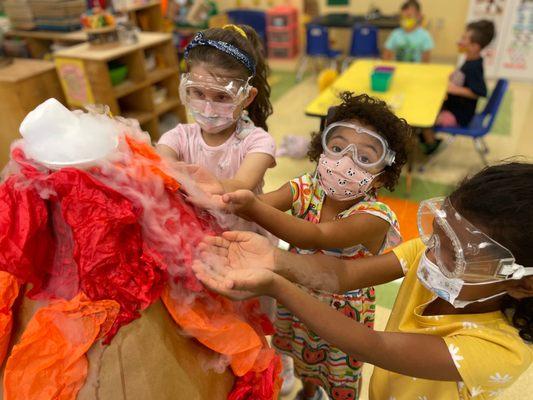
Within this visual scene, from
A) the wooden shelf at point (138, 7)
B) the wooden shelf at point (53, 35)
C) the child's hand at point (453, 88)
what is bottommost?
the child's hand at point (453, 88)

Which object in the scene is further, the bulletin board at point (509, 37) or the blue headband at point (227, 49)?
the bulletin board at point (509, 37)

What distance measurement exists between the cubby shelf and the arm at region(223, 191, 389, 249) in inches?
106

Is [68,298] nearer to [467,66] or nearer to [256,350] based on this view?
[256,350]

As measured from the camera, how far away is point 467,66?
3.62 m

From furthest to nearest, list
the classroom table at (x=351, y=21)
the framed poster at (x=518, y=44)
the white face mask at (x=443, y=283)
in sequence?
the classroom table at (x=351, y=21), the framed poster at (x=518, y=44), the white face mask at (x=443, y=283)

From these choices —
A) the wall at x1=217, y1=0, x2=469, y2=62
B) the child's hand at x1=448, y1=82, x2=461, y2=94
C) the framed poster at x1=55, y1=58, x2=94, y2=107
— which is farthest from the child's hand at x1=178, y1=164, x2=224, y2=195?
the wall at x1=217, y1=0, x2=469, y2=62

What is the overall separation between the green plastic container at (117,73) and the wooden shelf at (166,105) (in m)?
0.40

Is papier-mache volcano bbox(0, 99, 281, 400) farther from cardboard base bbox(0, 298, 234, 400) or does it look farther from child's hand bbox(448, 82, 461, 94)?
child's hand bbox(448, 82, 461, 94)

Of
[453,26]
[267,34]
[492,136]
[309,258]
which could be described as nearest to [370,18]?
[453,26]

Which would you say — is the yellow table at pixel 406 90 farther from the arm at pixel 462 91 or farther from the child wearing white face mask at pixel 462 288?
the child wearing white face mask at pixel 462 288

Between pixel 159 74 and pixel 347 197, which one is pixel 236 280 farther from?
pixel 159 74

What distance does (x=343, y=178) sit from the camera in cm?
117

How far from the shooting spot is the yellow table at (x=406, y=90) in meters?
3.10

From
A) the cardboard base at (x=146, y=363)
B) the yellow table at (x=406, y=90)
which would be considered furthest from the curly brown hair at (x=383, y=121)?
the yellow table at (x=406, y=90)
